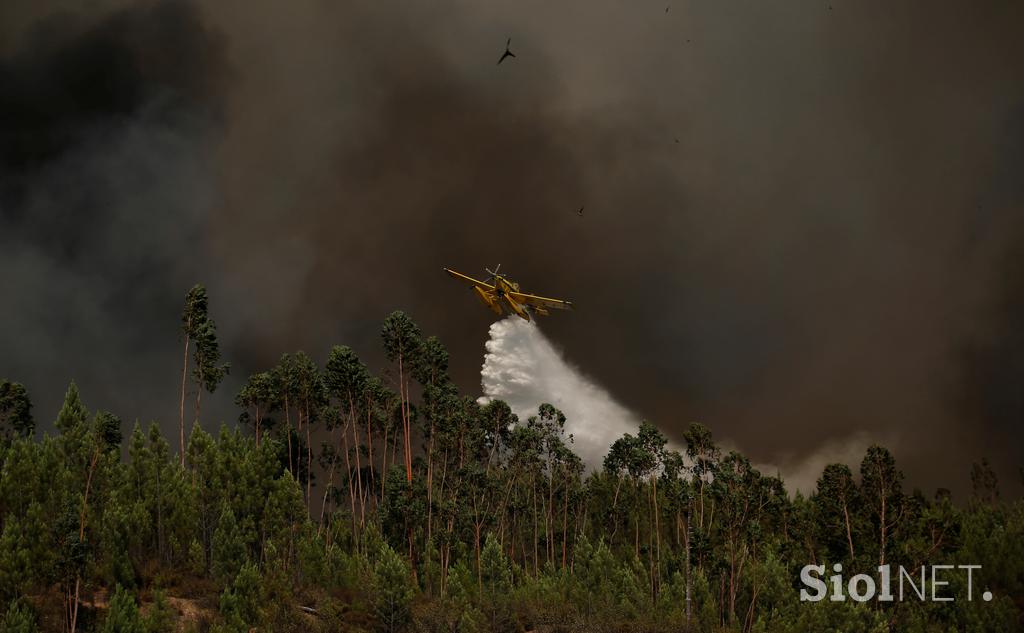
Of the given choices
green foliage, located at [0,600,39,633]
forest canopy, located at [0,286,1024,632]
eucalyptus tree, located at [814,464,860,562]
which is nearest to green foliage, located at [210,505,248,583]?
forest canopy, located at [0,286,1024,632]

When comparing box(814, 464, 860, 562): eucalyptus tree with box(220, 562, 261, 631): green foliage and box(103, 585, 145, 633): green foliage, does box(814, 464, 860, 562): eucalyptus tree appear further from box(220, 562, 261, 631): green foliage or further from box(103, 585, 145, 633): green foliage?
box(103, 585, 145, 633): green foliage

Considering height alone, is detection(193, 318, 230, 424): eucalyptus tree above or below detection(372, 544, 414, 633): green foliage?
above

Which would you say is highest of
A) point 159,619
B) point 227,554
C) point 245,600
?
point 227,554

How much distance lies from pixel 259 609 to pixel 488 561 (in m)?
23.7

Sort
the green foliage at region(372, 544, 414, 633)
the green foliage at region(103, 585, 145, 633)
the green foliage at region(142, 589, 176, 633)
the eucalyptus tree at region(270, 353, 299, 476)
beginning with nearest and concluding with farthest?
the green foliage at region(103, 585, 145, 633) → the green foliage at region(142, 589, 176, 633) → the green foliage at region(372, 544, 414, 633) → the eucalyptus tree at region(270, 353, 299, 476)

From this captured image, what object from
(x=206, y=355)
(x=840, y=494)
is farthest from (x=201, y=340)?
(x=840, y=494)

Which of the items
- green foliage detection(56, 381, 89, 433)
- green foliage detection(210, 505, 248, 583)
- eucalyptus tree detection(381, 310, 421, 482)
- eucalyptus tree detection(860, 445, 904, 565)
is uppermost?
eucalyptus tree detection(381, 310, 421, 482)

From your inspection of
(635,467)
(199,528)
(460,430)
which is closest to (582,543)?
(635,467)

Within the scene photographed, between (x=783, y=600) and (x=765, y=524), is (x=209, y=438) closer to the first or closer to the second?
(x=783, y=600)

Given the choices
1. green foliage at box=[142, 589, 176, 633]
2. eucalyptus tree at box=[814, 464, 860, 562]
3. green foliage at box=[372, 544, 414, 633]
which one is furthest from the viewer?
eucalyptus tree at box=[814, 464, 860, 562]

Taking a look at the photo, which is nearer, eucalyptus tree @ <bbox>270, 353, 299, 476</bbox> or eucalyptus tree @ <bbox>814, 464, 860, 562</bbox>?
eucalyptus tree @ <bbox>814, 464, 860, 562</bbox>

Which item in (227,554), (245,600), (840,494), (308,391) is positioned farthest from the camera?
(308,391)

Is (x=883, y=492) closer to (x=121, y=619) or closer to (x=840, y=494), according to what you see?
(x=840, y=494)

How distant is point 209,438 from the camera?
74.2 m
